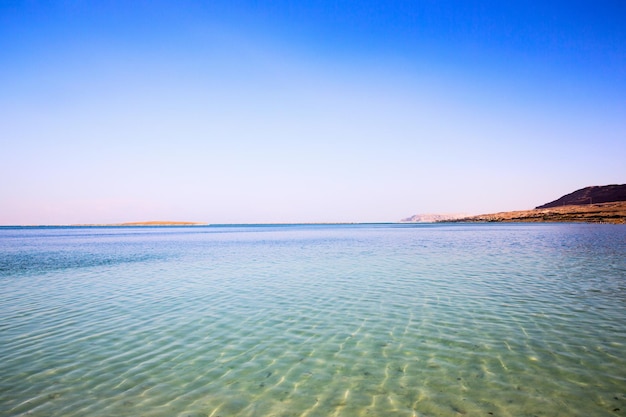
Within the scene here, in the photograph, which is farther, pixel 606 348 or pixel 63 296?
pixel 63 296

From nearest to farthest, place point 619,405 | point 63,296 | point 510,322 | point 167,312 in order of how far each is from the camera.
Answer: point 619,405 → point 510,322 → point 167,312 → point 63,296

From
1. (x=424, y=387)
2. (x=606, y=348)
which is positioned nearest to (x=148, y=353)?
(x=424, y=387)

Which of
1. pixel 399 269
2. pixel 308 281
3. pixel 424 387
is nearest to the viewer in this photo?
pixel 424 387

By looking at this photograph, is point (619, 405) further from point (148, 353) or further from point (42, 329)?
point (42, 329)

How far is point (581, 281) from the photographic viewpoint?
59.9 ft

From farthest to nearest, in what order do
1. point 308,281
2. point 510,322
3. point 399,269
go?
point 399,269, point 308,281, point 510,322

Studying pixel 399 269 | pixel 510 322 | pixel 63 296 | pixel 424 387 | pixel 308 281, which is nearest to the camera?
pixel 424 387

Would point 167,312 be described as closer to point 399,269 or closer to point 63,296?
point 63,296

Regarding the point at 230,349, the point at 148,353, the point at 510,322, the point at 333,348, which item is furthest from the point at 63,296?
the point at 510,322

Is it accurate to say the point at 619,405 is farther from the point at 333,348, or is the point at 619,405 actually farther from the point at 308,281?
the point at 308,281

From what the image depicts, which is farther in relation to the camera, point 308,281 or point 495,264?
point 495,264

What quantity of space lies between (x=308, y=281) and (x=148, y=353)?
11.8m

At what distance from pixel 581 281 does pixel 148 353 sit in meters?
20.2

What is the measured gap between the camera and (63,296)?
58.2ft
